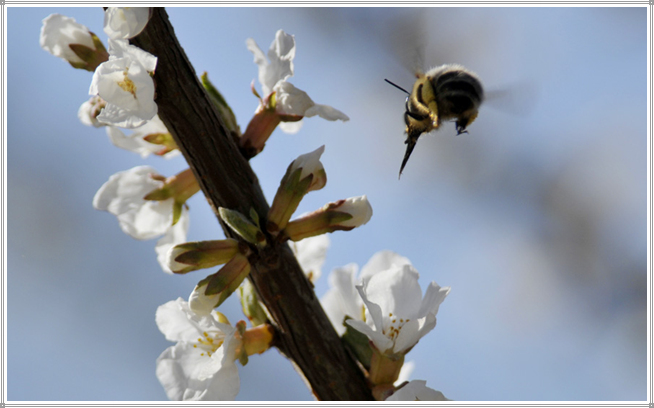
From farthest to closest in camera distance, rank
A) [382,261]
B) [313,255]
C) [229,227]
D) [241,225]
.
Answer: [313,255], [382,261], [229,227], [241,225]

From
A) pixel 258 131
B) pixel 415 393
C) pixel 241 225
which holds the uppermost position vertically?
pixel 258 131

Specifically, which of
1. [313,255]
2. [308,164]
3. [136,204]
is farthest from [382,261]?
[136,204]

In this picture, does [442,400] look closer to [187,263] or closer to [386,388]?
[386,388]

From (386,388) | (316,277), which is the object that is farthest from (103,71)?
(386,388)

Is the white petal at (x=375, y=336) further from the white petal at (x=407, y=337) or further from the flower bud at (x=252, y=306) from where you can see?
the flower bud at (x=252, y=306)

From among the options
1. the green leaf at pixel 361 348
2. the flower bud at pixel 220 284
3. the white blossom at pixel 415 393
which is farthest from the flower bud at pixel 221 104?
the white blossom at pixel 415 393

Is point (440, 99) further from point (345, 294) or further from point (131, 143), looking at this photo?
point (131, 143)
